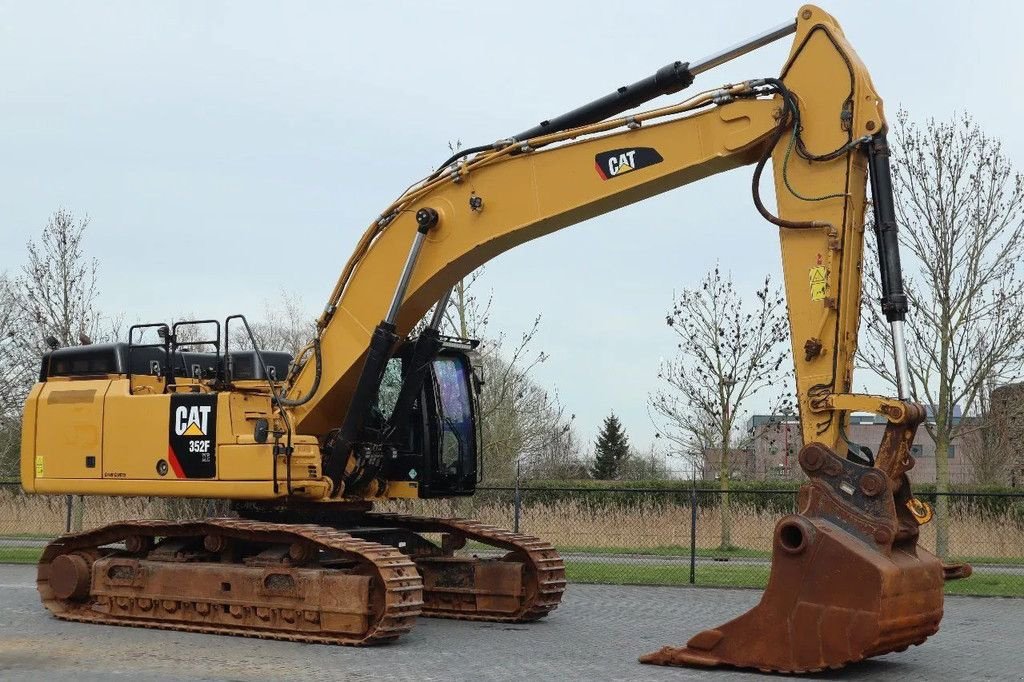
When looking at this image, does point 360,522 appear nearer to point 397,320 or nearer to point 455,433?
point 455,433

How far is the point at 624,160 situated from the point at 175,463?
5.55m

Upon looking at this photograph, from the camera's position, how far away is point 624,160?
438 inches

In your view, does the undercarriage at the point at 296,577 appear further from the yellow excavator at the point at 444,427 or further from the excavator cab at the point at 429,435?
the excavator cab at the point at 429,435

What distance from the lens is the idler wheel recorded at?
13594 mm

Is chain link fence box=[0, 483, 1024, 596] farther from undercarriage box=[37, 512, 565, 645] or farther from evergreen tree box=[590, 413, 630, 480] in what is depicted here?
evergreen tree box=[590, 413, 630, 480]

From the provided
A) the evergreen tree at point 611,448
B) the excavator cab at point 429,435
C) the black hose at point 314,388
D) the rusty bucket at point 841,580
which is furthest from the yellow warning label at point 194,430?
the evergreen tree at point 611,448

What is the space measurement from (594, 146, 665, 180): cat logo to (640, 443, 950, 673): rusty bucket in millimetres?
2871

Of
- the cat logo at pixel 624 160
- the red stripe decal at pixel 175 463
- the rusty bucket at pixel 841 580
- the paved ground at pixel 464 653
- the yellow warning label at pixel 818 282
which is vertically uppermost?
the cat logo at pixel 624 160

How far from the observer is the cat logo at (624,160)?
432 inches

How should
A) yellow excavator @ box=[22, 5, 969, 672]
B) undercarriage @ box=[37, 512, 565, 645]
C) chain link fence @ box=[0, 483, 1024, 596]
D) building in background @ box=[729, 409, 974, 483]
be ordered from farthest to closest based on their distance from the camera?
building in background @ box=[729, 409, 974, 483] → chain link fence @ box=[0, 483, 1024, 596] → undercarriage @ box=[37, 512, 565, 645] → yellow excavator @ box=[22, 5, 969, 672]

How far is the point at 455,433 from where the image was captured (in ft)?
45.0

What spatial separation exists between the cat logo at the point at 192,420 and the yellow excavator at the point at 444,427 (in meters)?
0.03

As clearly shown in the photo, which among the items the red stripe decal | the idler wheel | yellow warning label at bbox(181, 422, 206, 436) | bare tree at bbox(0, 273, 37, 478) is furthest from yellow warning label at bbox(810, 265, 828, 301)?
bare tree at bbox(0, 273, 37, 478)

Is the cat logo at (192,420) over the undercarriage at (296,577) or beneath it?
over
